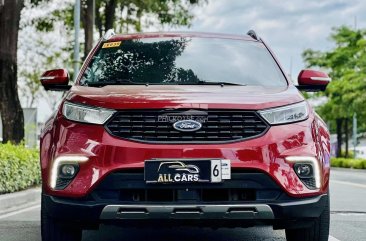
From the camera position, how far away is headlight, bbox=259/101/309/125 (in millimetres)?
4715

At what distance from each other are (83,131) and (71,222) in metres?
0.61

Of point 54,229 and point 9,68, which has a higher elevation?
point 9,68

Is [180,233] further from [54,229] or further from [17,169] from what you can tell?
[17,169]

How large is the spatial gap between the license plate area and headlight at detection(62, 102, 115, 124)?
43 centimetres

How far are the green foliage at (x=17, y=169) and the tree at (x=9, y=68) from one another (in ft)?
7.58

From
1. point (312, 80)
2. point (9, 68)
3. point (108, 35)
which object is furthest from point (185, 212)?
point (9, 68)

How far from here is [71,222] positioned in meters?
4.75

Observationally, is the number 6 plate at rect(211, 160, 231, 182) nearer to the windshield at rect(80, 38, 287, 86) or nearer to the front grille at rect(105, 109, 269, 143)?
the front grille at rect(105, 109, 269, 143)

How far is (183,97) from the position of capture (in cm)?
480

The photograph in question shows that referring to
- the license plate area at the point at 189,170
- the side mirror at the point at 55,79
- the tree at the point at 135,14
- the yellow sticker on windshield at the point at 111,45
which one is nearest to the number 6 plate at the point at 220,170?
the license plate area at the point at 189,170

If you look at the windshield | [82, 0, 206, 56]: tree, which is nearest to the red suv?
the windshield

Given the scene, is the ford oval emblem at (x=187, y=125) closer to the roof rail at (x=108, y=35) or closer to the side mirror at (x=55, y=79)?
the side mirror at (x=55, y=79)

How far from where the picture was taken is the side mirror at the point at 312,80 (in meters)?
5.76

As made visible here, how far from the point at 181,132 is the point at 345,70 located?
1686 inches
